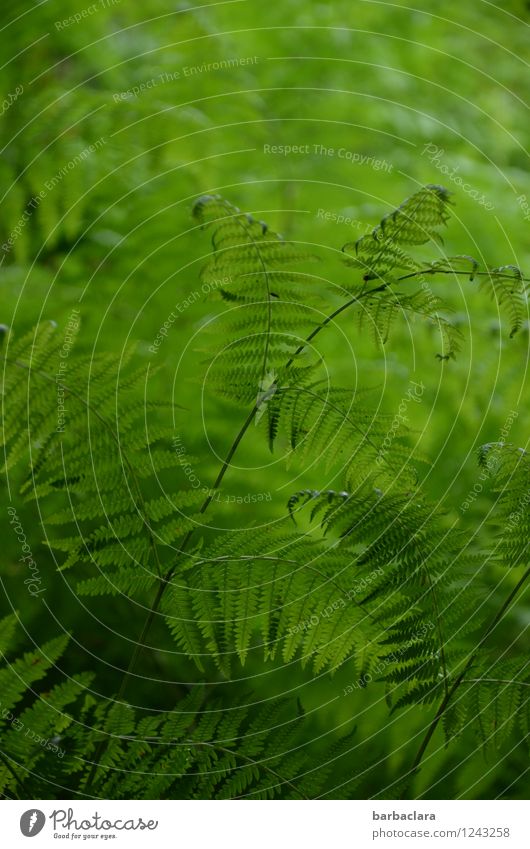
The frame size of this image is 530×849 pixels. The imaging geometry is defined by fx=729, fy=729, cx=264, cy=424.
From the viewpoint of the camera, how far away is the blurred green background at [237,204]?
1.20m

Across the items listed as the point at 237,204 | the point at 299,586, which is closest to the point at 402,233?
the point at 299,586

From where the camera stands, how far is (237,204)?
1706mm

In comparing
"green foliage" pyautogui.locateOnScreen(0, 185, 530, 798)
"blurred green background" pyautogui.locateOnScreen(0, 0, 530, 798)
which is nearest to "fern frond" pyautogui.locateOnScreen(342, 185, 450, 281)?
"green foliage" pyautogui.locateOnScreen(0, 185, 530, 798)

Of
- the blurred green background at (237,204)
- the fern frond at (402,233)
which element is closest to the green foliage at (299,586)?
the fern frond at (402,233)

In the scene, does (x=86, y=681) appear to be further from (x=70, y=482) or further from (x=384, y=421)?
(x=384, y=421)

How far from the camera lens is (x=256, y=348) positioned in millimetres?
773

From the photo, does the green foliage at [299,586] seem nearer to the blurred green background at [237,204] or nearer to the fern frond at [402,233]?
the fern frond at [402,233]

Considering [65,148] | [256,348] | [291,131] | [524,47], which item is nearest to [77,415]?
[256,348]

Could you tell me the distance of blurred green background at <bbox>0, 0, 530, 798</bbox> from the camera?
120 cm

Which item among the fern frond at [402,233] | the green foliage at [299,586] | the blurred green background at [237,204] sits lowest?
the green foliage at [299,586]

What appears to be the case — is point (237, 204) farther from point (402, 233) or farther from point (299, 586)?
point (299, 586)
